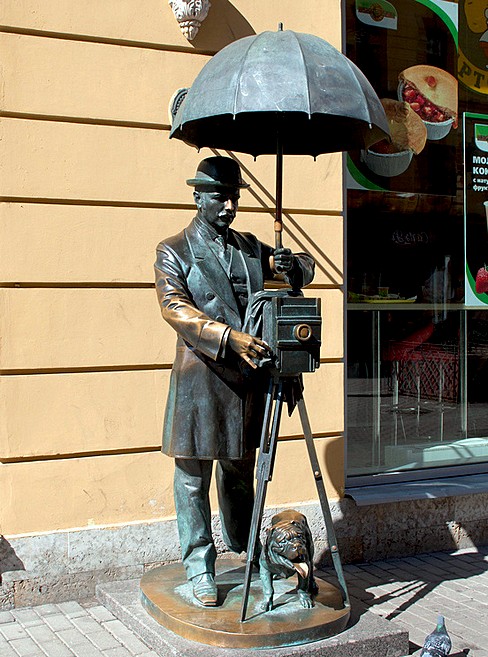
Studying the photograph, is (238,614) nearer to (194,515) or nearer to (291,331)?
(194,515)

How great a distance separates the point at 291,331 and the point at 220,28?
8.38ft

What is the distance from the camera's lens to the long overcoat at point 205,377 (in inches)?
182

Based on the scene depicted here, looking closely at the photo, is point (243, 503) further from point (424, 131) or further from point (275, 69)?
point (424, 131)

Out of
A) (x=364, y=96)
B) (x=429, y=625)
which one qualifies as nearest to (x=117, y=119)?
(x=364, y=96)

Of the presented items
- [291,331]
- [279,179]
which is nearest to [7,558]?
[291,331]

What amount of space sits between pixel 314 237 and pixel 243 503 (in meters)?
2.14

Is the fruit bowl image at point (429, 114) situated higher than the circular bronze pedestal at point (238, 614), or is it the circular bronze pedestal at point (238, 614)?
the fruit bowl image at point (429, 114)

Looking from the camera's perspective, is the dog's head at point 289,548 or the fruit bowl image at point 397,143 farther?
the fruit bowl image at point 397,143

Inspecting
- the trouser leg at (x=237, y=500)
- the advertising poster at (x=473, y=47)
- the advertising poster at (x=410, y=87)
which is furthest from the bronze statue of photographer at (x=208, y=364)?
the advertising poster at (x=473, y=47)

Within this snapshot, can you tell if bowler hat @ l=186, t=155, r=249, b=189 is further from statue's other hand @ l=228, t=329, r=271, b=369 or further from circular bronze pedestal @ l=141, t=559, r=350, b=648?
circular bronze pedestal @ l=141, t=559, r=350, b=648

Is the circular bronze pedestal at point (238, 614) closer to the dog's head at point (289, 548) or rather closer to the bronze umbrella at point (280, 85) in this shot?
the dog's head at point (289, 548)

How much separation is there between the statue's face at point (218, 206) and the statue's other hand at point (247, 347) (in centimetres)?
65

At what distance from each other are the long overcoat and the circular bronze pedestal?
2.47 feet

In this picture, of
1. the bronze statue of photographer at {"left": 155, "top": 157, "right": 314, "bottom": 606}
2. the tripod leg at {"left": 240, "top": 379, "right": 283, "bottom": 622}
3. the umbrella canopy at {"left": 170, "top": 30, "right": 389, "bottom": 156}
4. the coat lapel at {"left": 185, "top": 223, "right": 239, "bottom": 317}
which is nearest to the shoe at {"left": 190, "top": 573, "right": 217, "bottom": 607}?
→ the bronze statue of photographer at {"left": 155, "top": 157, "right": 314, "bottom": 606}
